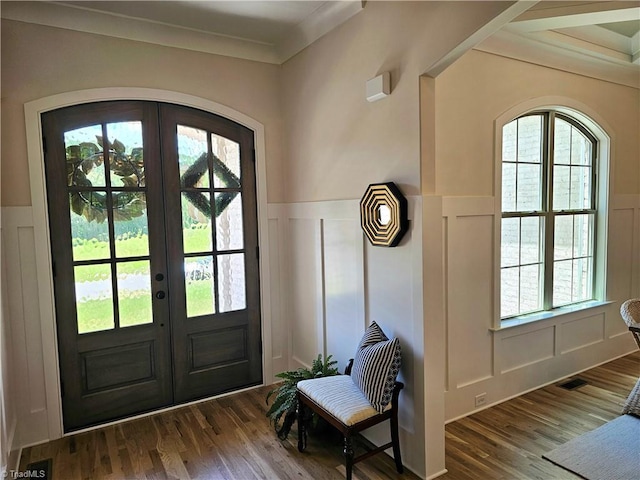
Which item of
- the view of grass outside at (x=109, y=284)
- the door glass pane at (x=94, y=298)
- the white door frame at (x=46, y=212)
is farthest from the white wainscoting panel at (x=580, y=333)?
the white door frame at (x=46, y=212)

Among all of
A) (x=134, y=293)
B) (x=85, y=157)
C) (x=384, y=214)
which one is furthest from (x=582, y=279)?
(x=85, y=157)

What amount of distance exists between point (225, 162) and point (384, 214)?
5.38 ft

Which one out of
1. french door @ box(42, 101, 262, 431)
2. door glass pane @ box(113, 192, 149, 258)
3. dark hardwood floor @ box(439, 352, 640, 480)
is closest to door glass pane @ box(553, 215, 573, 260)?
dark hardwood floor @ box(439, 352, 640, 480)

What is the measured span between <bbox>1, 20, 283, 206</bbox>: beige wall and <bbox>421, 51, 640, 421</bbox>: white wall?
1547 mm

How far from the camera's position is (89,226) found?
3.00 meters

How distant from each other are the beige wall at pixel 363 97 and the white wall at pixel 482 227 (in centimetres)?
19

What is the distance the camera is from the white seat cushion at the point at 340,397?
2.26 metres

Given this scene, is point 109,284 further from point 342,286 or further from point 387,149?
point 387,149

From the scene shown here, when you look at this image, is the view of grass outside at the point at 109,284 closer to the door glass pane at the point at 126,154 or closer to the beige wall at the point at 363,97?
the door glass pane at the point at 126,154

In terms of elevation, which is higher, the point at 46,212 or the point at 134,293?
the point at 46,212

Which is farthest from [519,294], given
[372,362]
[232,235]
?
[232,235]

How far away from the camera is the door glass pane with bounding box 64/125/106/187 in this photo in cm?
293

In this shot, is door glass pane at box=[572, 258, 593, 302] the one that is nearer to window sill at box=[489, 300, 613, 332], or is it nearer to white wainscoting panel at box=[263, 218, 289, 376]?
window sill at box=[489, 300, 613, 332]

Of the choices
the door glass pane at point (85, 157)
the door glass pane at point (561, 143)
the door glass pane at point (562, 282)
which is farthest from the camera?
the door glass pane at point (562, 282)
